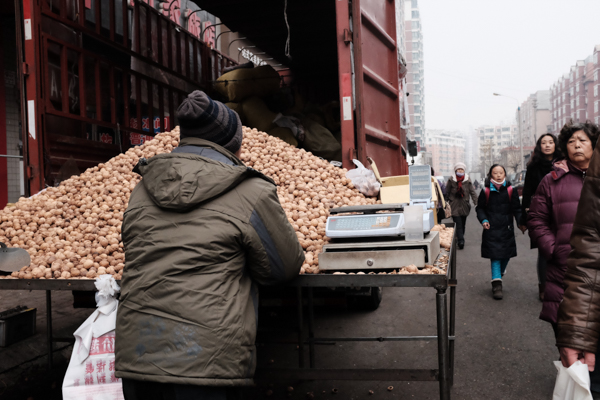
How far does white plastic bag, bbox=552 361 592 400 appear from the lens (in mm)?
1718

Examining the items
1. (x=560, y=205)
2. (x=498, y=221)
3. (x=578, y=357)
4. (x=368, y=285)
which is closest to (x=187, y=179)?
(x=368, y=285)

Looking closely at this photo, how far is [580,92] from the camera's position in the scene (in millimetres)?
79000

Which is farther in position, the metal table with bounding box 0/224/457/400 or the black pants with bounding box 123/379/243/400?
the metal table with bounding box 0/224/457/400

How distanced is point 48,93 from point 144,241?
3.31 metres

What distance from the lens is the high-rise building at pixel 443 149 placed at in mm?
149125

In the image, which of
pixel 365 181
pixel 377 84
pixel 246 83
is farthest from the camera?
pixel 246 83

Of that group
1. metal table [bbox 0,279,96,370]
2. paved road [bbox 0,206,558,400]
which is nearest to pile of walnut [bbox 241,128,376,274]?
metal table [bbox 0,279,96,370]

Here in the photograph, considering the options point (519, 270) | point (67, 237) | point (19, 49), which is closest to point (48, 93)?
point (19, 49)

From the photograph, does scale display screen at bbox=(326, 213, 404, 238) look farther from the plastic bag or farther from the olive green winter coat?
the plastic bag

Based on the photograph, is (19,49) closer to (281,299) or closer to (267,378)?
(281,299)

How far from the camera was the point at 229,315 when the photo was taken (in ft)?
5.76

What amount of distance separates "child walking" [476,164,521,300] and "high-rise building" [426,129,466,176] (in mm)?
145493

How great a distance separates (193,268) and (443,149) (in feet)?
523

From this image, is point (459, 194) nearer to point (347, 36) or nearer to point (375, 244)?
point (347, 36)
